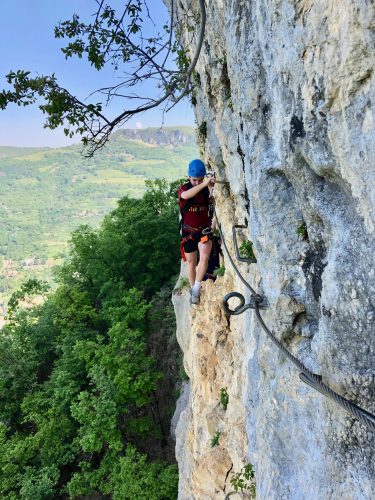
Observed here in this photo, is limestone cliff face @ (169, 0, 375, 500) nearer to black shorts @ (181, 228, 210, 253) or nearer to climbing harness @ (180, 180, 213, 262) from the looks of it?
climbing harness @ (180, 180, 213, 262)

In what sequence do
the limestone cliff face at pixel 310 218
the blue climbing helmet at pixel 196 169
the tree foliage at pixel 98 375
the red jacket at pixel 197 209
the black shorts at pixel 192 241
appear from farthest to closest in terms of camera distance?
the tree foliage at pixel 98 375
the black shorts at pixel 192 241
the red jacket at pixel 197 209
the blue climbing helmet at pixel 196 169
the limestone cliff face at pixel 310 218

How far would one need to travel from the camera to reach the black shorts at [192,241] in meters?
7.39

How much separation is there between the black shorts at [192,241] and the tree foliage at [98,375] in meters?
9.50

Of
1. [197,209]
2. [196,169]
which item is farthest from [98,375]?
[196,169]

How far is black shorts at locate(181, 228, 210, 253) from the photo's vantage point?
7.39m

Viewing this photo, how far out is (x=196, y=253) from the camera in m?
7.96

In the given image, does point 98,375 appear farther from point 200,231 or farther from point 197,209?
point 197,209

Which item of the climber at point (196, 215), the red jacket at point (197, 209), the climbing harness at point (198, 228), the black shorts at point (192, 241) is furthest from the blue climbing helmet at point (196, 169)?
the black shorts at point (192, 241)

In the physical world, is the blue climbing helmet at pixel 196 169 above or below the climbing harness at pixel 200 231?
above

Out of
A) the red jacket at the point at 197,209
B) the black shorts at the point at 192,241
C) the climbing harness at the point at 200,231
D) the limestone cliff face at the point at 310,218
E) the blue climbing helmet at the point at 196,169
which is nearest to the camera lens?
the limestone cliff face at the point at 310,218

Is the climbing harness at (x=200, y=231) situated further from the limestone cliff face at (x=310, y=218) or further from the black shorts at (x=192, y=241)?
the limestone cliff face at (x=310, y=218)

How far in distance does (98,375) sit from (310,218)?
558 inches

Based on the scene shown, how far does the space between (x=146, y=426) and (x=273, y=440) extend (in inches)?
551

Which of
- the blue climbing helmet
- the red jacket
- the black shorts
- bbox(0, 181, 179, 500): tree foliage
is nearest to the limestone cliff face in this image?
the blue climbing helmet
